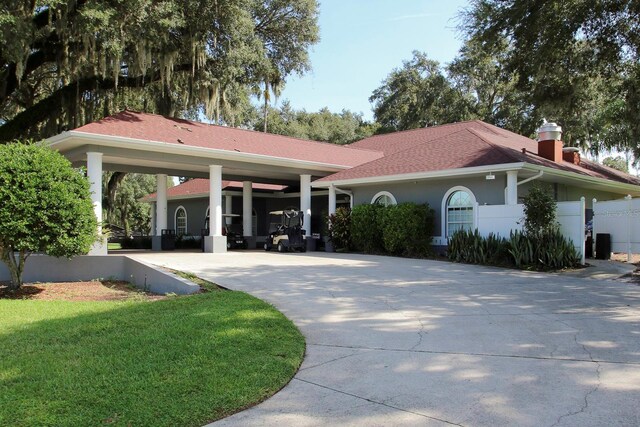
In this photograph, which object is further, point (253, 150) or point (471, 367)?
point (253, 150)

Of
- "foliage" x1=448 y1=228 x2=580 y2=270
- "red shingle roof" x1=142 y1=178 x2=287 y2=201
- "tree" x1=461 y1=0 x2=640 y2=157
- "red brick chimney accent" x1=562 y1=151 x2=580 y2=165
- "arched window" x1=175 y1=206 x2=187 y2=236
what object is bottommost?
"foliage" x1=448 y1=228 x2=580 y2=270

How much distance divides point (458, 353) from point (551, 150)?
51.4ft

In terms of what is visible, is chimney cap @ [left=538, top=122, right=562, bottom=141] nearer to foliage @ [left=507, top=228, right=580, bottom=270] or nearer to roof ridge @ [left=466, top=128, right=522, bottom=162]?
roof ridge @ [left=466, top=128, right=522, bottom=162]

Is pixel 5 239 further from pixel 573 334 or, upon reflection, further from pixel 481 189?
pixel 481 189

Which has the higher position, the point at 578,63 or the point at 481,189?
the point at 578,63

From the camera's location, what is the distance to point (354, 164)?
22.6 m

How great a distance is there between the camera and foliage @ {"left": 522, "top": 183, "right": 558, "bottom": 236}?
13008 mm

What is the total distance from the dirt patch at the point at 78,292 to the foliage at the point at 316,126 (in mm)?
35474

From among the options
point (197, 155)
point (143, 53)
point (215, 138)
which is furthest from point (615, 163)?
point (143, 53)

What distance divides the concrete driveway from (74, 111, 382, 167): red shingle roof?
27.1 feet

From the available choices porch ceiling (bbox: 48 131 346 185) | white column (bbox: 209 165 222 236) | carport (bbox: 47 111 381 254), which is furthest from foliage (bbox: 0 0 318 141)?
white column (bbox: 209 165 222 236)

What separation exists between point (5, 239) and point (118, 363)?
762 centimetres

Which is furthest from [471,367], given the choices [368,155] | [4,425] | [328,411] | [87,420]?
[368,155]

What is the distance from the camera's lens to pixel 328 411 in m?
3.88
